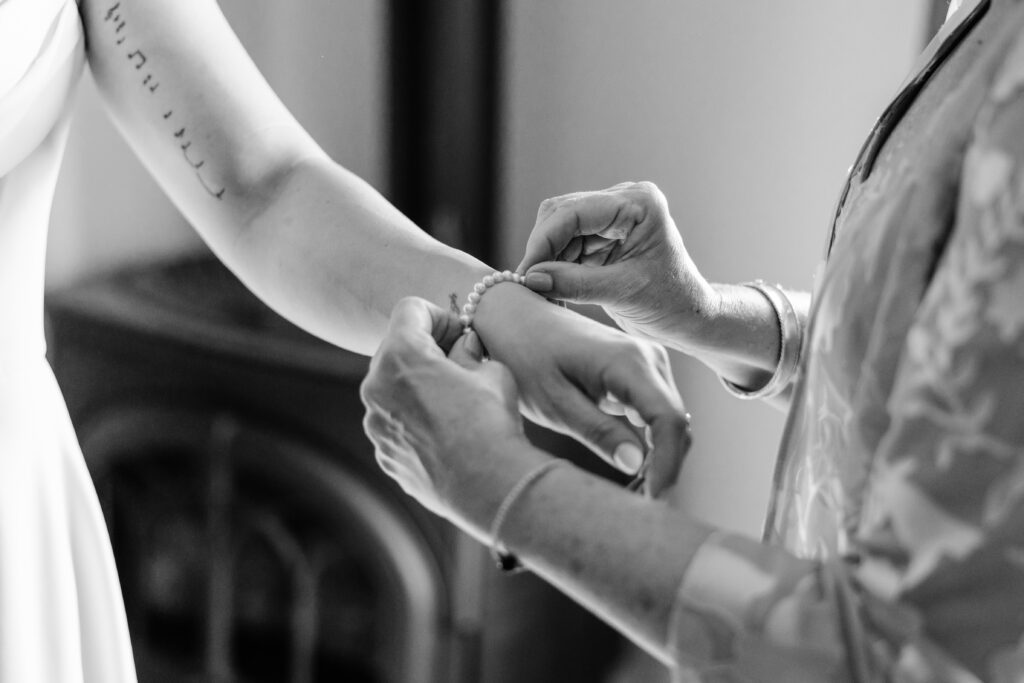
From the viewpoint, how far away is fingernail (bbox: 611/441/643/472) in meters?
0.59

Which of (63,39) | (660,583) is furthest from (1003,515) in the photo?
(63,39)

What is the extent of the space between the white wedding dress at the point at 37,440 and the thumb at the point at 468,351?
1.19 ft

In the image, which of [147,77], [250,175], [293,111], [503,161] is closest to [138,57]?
[147,77]

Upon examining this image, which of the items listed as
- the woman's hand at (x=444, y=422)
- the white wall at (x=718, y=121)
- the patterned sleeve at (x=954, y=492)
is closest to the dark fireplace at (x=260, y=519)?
the white wall at (x=718, y=121)

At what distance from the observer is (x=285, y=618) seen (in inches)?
83.1

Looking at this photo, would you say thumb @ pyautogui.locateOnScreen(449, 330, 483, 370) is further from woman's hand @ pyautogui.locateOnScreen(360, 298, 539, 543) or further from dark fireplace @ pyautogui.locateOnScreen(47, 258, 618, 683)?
dark fireplace @ pyautogui.locateOnScreen(47, 258, 618, 683)

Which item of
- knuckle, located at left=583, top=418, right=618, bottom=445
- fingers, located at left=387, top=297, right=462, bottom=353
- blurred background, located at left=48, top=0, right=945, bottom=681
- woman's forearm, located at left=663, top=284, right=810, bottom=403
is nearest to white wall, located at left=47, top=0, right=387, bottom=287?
blurred background, located at left=48, top=0, right=945, bottom=681

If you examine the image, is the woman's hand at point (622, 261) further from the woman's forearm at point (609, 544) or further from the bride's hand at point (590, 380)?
the woman's forearm at point (609, 544)

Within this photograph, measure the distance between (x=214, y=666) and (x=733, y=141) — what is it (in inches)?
59.1

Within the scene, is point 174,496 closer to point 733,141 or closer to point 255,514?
point 255,514

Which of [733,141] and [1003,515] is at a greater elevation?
[733,141]

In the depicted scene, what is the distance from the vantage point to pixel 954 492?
0.45 m

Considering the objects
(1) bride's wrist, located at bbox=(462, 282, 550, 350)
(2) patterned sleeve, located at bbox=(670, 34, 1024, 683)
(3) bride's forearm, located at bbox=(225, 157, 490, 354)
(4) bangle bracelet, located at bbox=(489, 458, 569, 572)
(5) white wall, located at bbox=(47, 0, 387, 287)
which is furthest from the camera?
(5) white wall, located at bbox=(47, 0, 387, 287)

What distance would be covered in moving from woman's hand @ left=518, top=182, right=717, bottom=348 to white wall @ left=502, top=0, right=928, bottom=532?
0.69m
